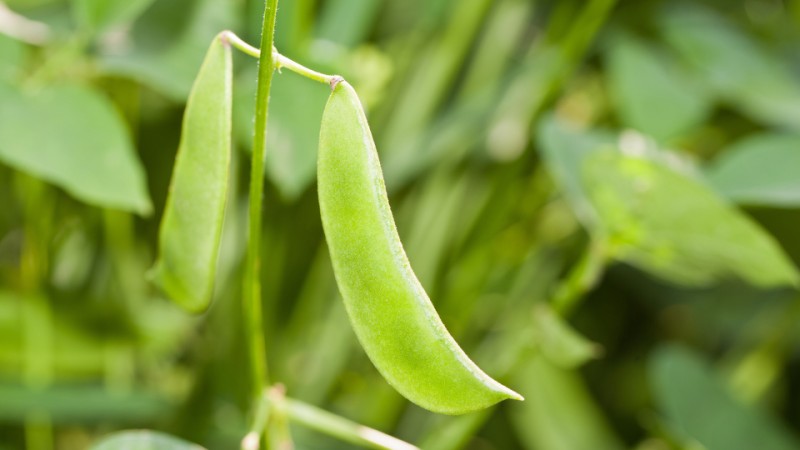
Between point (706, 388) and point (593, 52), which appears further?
point (593, 52)

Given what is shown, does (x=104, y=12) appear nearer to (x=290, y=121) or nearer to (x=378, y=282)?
(x=290, y=121)

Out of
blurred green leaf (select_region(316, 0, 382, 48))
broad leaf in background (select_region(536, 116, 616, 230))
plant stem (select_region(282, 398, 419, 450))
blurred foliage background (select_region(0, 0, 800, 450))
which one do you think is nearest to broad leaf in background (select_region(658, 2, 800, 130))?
blurred foliage background (select_region(0, 0, 800, 450))

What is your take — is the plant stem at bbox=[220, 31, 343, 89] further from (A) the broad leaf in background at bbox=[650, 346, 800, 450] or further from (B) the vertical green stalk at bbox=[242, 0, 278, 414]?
(A) the broad leaf in background at bbox=[650, 346, 800, 450]

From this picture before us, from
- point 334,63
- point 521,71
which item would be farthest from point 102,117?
point 521,71

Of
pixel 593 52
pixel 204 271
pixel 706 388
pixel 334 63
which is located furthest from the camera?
pixel 593 52

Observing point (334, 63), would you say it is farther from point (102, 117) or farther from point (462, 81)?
point (462, 81)

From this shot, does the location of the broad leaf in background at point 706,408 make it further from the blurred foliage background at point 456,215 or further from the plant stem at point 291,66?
the plant stem at point 291,66

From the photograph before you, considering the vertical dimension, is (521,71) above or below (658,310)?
above
